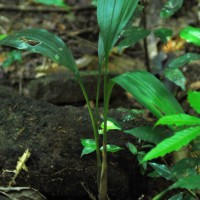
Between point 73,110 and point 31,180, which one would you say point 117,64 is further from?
point 31,180

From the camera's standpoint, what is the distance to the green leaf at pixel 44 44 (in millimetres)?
1847

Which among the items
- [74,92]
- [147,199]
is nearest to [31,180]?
[147,199]

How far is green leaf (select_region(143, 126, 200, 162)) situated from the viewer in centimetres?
137

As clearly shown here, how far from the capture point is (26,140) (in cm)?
228

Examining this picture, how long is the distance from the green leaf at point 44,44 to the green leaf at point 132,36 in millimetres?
518

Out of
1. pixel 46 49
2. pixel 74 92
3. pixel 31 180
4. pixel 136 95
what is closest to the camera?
pixel 136 95

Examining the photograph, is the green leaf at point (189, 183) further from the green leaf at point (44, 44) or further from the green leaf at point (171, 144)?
the green leaf at point (44, 44)

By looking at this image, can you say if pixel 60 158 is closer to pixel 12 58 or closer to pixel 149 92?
pixel 149 92

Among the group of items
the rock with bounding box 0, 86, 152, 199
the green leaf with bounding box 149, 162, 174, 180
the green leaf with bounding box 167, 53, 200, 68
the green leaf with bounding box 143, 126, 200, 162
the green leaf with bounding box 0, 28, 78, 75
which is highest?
the green leaf with bounding box 0, 28, 78, 75

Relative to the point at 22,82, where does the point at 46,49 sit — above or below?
above

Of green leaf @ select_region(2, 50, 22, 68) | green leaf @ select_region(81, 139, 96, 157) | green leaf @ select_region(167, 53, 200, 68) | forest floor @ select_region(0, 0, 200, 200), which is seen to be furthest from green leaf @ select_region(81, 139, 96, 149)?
green leaf @ select_region(2, 50, 22, 68)

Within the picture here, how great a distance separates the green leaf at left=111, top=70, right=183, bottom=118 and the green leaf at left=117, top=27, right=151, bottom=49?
1.71 ft

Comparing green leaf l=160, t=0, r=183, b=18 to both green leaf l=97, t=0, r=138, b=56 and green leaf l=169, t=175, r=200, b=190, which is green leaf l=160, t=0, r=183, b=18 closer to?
green leaf l=97, t=0, r=138, b=56

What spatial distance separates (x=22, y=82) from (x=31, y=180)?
5.83 ft
